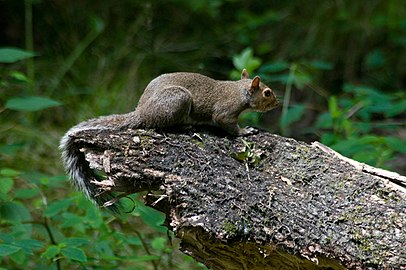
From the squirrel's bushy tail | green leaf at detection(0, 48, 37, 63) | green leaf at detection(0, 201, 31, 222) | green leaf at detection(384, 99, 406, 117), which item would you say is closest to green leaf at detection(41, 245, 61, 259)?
the squirrel's bushy tail

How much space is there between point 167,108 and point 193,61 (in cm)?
387

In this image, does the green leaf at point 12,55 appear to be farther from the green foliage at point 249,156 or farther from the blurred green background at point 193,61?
the green foliage at point 249,156

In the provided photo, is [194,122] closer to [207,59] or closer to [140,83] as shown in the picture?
[140,83]

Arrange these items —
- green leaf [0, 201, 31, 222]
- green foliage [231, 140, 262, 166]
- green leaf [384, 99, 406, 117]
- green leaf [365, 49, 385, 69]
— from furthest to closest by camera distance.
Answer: green leaf [365, 49, 385, 69]
green leaf [384, 99, 406, 117]
green leaf [0, 201, 31, 222]
green foliage [231, 140, 262, 166]

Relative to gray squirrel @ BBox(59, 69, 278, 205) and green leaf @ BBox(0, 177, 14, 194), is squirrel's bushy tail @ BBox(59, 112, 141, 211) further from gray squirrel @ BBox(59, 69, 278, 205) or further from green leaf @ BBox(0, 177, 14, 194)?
green leaf @ BBox(0, 177, 14, 194)

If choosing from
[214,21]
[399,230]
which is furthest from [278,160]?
[214,21]

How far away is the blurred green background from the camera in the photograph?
5.32m

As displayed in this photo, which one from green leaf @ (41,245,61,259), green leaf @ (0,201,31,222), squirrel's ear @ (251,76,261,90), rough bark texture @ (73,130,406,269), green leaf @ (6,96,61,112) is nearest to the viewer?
rough bark texture @ (73,130,406,269)

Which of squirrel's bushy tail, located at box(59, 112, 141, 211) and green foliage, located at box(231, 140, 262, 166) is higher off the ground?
green foliage, located at box(231, 140, 262, 166)

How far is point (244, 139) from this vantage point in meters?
3.11

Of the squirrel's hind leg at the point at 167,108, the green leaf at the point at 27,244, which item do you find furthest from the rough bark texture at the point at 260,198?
the green leaf at the point at 27,244

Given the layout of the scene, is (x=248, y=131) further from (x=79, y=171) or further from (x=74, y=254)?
(x=74, y=254)

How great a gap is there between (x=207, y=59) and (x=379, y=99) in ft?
7.97

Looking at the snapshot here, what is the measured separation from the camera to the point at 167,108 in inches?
127
